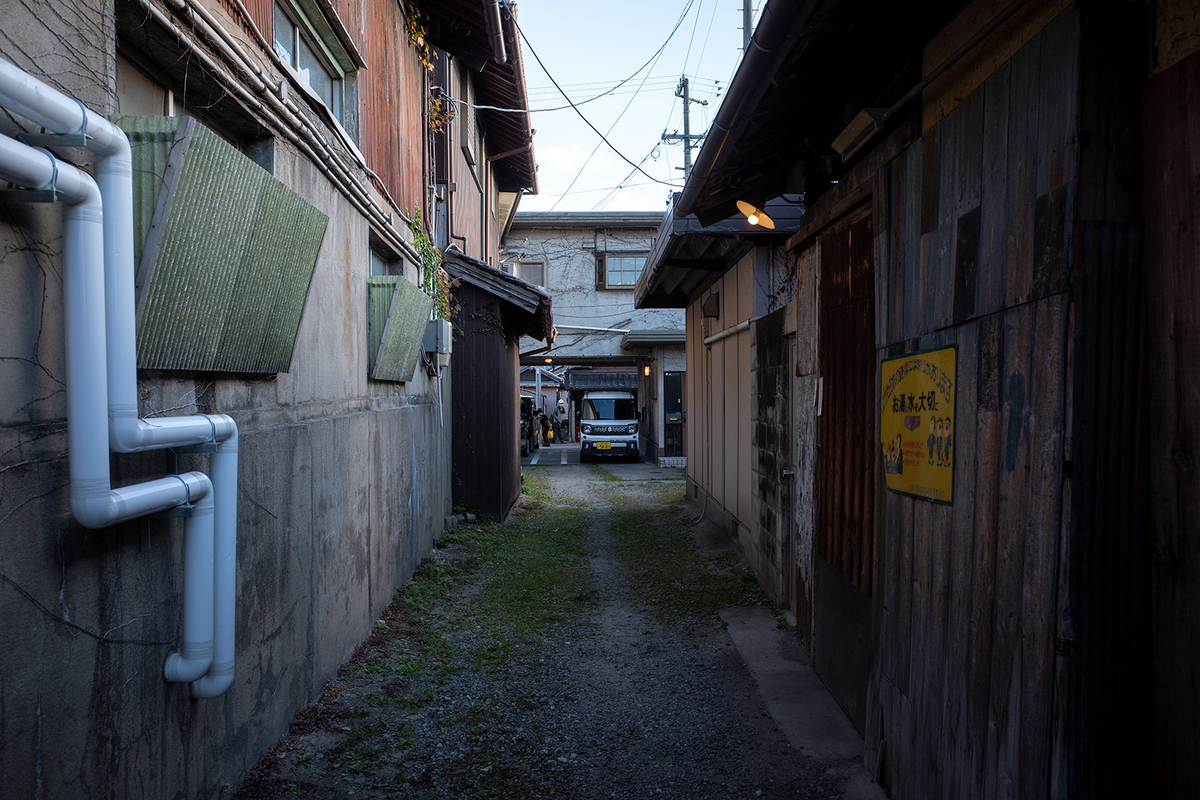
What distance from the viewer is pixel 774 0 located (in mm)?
3139

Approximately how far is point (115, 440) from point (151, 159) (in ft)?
3.37

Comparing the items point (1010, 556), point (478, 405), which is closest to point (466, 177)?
point (478, 405)

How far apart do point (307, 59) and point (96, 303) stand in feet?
12.9

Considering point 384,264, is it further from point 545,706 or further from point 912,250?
point 912,250

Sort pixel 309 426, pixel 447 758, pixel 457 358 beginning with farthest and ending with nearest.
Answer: pixel 457 358 → pixel 309 426 → pixel 447 758

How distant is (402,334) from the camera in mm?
6703

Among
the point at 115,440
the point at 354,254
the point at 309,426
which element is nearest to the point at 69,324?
the point at 115,440

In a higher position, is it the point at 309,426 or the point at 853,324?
the point at 853,324

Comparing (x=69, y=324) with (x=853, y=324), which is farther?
(x=853, y=324)

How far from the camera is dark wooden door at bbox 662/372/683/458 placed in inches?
862

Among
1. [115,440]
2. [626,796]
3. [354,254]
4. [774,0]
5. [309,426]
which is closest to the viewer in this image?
[115,440]

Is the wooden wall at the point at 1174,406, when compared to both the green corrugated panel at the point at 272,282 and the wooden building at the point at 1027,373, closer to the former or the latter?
the wooden building at the point at 1027,373

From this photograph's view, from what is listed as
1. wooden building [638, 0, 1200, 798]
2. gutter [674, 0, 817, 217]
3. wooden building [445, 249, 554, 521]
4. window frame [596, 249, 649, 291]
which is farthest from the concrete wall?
window frame [596, 249, 649, 291]

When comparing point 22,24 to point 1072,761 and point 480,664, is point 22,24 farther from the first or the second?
point 480,664
